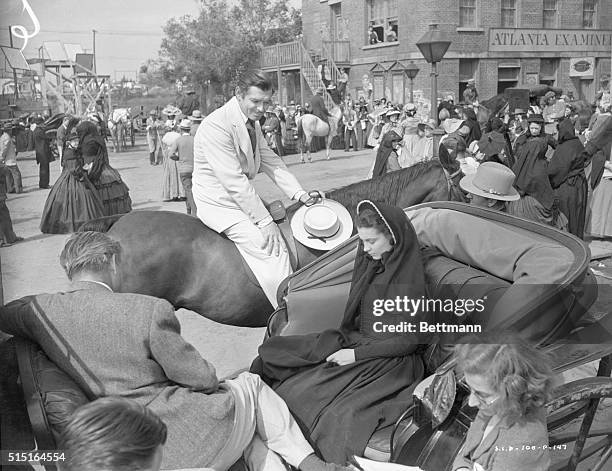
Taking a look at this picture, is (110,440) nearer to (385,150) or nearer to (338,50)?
(338,50)

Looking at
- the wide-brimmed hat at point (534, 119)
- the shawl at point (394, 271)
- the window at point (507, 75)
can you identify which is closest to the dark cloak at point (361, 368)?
the shawl at point (394, 271)

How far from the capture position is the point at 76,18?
6.68 feet

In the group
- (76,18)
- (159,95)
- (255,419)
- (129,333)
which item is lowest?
(255,419)

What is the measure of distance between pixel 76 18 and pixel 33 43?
1.23 ft

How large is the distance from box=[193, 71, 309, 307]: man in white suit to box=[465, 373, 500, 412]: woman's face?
1548 mm

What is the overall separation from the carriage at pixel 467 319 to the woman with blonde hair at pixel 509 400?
173 mm

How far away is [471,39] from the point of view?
3.25 metres

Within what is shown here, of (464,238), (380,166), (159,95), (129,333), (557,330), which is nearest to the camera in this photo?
(129,333)

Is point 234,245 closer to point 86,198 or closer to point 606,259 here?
point 606,259

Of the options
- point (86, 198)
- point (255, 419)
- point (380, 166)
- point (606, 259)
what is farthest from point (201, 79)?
point (380, 166)

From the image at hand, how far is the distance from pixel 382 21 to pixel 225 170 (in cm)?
109

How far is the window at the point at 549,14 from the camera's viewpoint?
2521 mm

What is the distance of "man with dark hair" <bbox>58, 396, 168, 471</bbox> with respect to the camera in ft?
3.74

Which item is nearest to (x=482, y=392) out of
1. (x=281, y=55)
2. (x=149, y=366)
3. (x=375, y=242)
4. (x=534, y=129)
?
(x=375, y=242)
